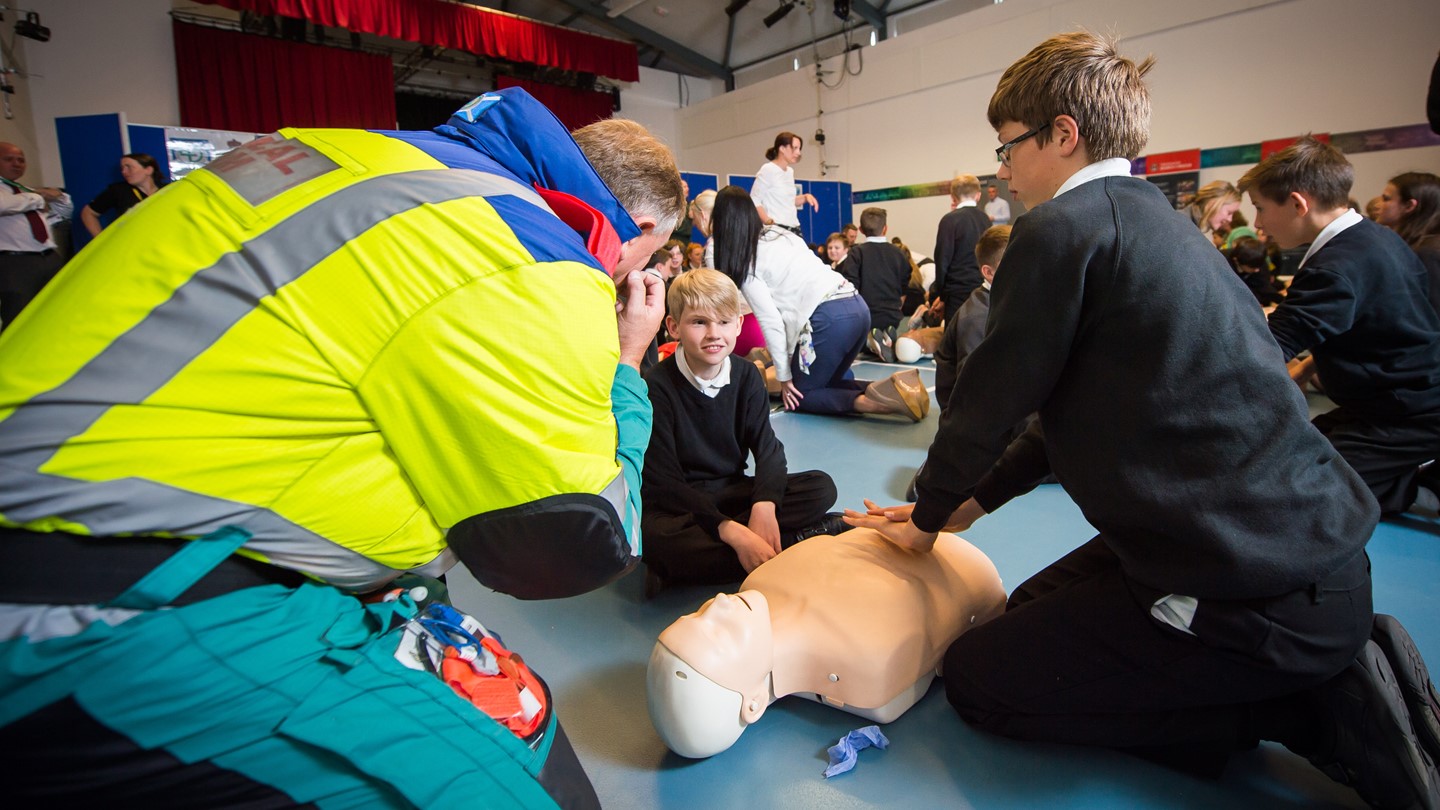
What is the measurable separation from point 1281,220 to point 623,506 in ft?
8.51

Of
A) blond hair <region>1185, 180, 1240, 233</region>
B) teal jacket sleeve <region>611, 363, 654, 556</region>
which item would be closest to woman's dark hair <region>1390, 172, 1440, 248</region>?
blond hair <region>1185, 180, 1240, 233</region>

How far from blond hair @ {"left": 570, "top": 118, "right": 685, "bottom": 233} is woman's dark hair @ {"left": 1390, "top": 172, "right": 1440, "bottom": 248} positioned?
352 cm

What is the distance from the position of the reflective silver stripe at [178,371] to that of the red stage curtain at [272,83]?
1064cm

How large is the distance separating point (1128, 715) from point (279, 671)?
1.41 meters

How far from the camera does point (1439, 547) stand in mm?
2207

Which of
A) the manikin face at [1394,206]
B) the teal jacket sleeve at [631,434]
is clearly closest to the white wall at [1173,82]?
the manikin face at [1394,206]

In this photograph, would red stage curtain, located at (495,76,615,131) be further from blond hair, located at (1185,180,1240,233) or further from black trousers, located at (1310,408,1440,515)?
black trousers, located at (1310,408,1440,515)

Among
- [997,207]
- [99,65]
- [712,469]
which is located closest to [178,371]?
[712,469]

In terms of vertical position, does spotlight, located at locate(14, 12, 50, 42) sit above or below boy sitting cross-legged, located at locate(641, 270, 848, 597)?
above

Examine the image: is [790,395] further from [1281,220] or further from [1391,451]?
[1391,451]

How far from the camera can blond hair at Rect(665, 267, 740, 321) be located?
2318 millimetres

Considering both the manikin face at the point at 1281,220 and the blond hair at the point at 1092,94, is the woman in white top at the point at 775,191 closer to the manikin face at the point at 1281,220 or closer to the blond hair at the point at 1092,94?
the manikin face at the point at 1281,220

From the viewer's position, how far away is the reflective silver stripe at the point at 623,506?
92 cm

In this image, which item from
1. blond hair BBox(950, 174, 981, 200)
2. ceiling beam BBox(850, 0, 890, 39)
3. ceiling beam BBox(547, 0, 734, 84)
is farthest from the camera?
ceiling beam BBox(547, 0, 734, 84)
